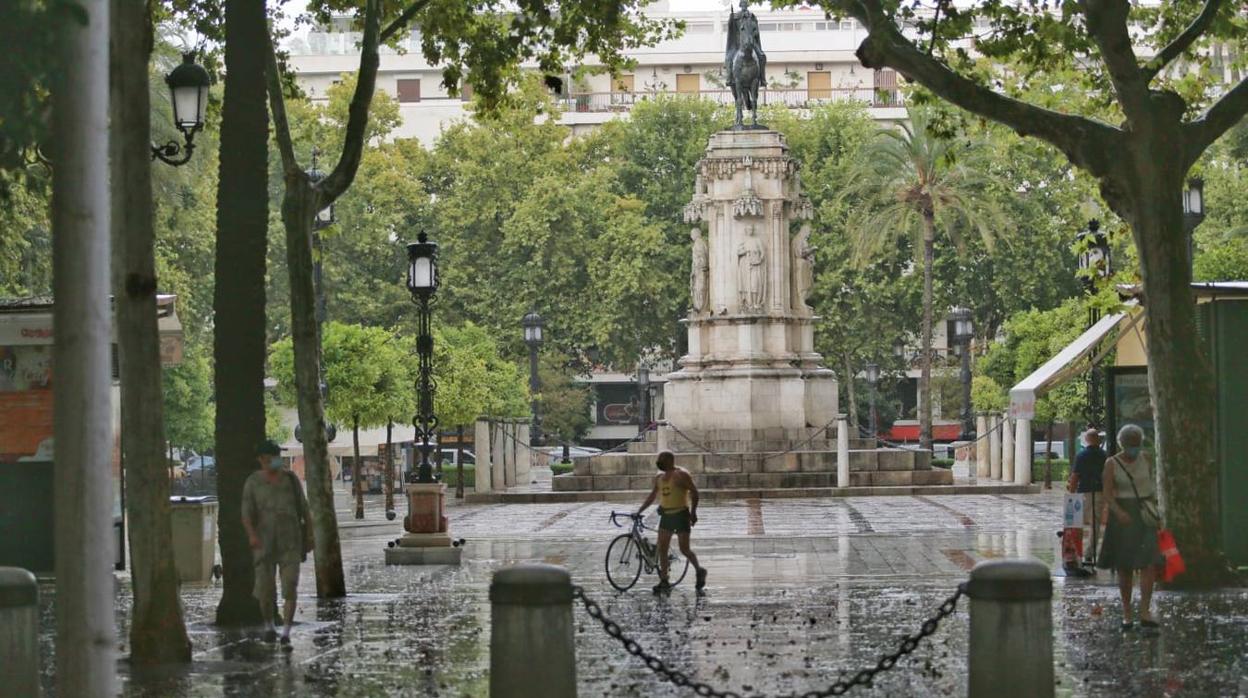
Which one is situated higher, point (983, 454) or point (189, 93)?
point (189, 93)

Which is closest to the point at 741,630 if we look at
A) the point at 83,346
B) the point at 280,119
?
the point at 280,119

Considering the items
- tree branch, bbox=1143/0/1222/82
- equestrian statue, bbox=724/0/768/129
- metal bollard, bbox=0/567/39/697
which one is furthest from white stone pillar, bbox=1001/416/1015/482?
metal bollard, bbox=0/567/39/697

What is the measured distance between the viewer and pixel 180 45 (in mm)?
48094

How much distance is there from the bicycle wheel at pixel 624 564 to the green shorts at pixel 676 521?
0.44 m

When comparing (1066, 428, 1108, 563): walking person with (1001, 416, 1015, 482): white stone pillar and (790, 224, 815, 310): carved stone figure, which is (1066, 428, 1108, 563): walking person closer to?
(790, 224, 815, 310): carved stone figure

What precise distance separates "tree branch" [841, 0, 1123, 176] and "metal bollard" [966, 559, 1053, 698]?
10.0 metres

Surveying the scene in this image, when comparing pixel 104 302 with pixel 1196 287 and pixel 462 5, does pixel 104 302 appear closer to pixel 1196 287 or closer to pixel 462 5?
pixel 1196 287

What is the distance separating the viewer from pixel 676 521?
20.9m

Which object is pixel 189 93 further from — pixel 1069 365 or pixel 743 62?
pixel 743 62

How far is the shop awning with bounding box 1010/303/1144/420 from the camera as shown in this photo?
85.3 ft

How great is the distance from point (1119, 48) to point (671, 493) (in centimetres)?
617

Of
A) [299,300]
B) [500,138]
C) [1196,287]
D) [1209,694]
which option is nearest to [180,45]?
[500,138]

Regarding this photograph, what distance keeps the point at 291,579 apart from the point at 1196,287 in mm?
9481

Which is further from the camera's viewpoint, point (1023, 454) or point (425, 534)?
point (1023, 454)
